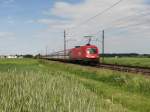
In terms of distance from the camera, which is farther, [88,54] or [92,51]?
[92,51]

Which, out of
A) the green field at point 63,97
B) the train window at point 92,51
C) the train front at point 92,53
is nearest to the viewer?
the green field at point 63,97

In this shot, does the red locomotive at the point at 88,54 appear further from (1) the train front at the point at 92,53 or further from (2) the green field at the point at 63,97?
(2) the green field at the point at 63,97

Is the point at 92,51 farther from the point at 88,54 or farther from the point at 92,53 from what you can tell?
the point at 88,54

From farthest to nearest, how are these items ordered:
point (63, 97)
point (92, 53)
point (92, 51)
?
point (92, 51) → point (92, 53) → point (63, 97)

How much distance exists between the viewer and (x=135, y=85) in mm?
20719

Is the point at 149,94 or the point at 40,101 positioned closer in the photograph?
the point at 40,101

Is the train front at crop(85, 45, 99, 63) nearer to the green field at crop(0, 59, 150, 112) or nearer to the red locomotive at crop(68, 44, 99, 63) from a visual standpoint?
the red locomotive at crop(68, 44, 99, 63)

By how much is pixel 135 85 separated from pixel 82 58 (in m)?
31.4

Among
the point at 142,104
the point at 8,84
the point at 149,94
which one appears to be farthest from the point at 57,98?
the point at 149,94

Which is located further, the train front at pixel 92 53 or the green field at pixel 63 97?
the train front at pixel 92 53

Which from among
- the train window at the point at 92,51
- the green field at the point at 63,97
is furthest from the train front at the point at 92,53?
the green field at the point at 63,97

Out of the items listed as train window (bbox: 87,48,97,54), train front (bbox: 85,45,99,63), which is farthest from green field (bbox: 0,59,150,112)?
train window (bbox: 87,48,97,54)

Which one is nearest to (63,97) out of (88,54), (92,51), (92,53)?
(88,54)

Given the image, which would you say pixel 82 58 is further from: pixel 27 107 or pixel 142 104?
pixel 27 107
